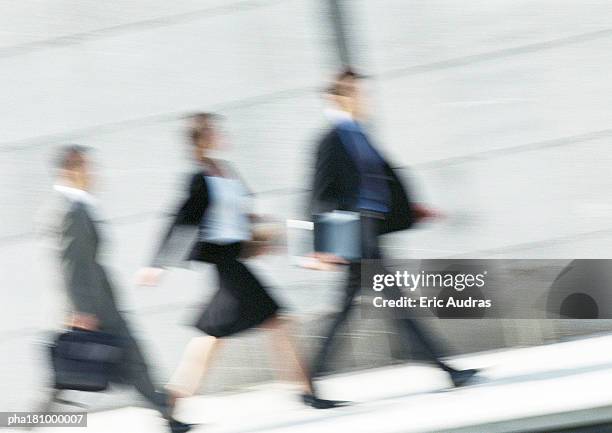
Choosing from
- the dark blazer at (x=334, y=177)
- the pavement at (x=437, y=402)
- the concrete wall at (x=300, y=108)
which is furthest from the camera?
the concrete wall at (x=300, y=108)

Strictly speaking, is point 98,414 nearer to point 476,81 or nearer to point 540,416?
point 476,81

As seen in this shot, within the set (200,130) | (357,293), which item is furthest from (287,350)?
(200,130)

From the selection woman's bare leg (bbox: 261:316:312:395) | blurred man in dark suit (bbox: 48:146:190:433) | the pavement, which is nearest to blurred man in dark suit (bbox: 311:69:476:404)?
woman's bare leg (bbox: 261:316:312:395)

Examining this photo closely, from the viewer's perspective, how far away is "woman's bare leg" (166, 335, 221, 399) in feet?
17.2

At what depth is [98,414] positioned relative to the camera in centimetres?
633

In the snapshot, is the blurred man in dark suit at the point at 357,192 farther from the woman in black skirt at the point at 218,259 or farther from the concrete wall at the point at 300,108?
the concrete wall at the point at 300,108

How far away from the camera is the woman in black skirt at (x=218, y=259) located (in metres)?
5.16

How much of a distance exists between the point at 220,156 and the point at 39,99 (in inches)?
46.4

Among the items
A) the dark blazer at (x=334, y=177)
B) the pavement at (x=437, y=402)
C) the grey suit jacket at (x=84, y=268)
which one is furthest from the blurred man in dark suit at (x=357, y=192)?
the grey suit jacket at (x=84, y=268)

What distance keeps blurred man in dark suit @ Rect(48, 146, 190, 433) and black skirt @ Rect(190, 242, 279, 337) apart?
0.49 metres

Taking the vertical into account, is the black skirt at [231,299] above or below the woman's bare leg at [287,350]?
above

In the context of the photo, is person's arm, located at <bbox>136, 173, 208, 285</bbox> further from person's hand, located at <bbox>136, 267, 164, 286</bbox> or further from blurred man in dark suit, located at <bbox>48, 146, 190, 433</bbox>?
blurred man in dark suit, located at <bbox>48, 146, 190, 433</bbox>

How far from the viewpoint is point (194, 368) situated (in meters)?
5.30

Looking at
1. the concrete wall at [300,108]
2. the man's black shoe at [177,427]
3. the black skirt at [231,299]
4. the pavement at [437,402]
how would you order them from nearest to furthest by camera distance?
the pavement at [437,402] → the black skirt at [231,299] → the man's black shoe at [177,427] → the concrete wall at [300,108]
